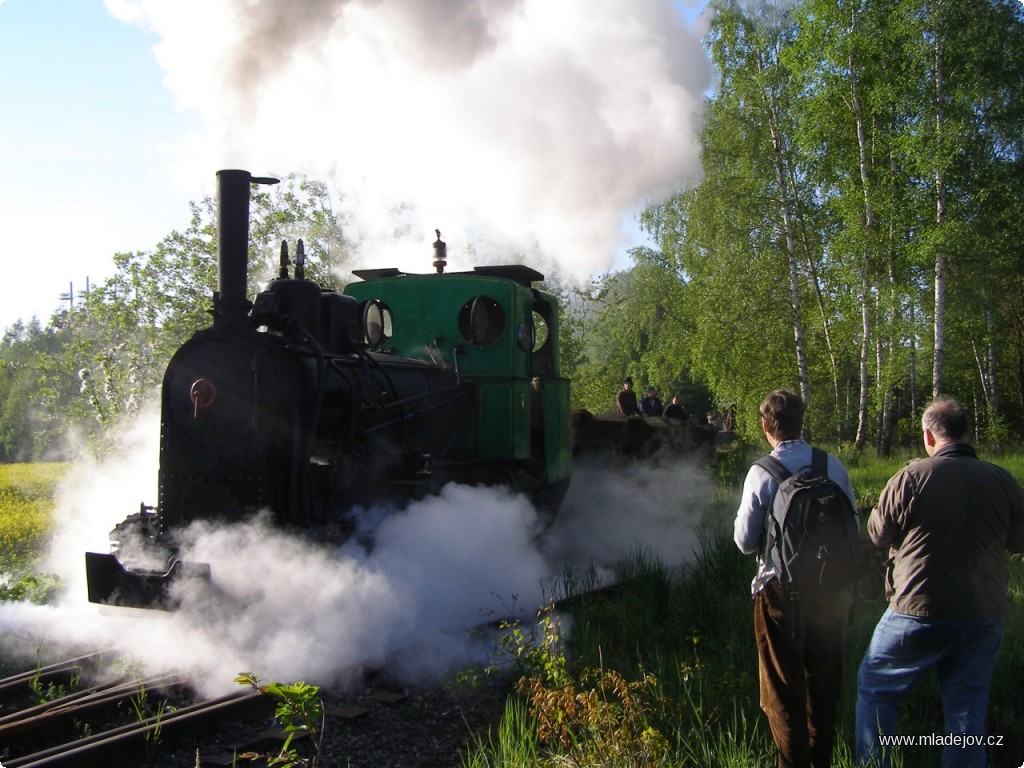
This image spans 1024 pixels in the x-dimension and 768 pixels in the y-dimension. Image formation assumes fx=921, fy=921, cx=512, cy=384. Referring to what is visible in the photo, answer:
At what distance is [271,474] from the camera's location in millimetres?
5234

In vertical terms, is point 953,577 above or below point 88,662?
above

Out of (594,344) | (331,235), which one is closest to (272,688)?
(331,235)

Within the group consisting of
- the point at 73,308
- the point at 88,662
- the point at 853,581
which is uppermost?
the point at 73,308

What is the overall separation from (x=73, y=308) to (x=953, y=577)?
12.3 m

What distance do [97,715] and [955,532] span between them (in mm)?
3905

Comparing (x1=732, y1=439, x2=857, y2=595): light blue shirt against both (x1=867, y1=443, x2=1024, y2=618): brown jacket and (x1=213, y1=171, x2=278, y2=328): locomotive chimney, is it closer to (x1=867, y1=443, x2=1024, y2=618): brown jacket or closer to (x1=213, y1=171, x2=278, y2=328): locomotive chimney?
(x1=867, y1=443, x2=1024, y2=618): brown jacket

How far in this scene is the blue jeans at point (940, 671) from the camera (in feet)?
11.5

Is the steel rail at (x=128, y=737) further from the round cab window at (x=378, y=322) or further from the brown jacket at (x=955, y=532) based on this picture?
the round cab window at (x=378, y=322)

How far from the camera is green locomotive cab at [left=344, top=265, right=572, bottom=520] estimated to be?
7438 mm

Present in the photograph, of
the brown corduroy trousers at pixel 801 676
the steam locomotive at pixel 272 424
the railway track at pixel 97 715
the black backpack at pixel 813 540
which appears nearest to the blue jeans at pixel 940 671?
the brown corduroy trousers at pixel 801 676

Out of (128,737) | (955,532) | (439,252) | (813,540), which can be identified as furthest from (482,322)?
(955,532)

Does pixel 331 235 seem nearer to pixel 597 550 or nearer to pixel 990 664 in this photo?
pixel 597 550

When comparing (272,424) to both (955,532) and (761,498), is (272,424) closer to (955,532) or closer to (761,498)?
(761,498)

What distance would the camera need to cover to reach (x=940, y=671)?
12.0 ft
